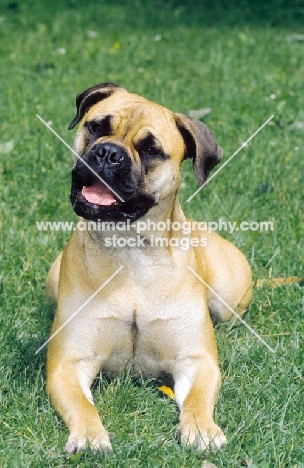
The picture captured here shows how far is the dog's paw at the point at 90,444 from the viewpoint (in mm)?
3125

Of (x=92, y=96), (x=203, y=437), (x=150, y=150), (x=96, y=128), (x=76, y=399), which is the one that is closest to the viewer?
(x=203, y=437)

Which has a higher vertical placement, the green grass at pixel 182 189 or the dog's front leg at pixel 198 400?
the dog's front leg at pixel 198 400

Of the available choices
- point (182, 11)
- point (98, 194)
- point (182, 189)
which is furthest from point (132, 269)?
point (182, 11)

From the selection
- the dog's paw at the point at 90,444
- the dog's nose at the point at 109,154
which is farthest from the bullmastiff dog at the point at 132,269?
the dog's paw at the point at 90,444

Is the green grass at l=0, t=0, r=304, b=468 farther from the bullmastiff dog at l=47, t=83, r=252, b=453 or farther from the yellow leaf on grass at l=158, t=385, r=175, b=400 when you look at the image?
the bullmastiff dog at l=47, t=83, r=252, b=453

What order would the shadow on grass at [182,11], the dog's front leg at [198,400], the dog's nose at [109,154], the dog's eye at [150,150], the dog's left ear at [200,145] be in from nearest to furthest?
the dog's front leg at [198,400], the dog's nose at [109,154], the dog's eye at [150,150], the dog's left ear at [200,145], the shadow on grass at [182,11]

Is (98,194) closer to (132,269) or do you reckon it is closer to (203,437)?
(132,269)

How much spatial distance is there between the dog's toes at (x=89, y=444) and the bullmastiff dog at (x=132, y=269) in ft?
0.86

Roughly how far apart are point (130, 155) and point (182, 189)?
2.21 m

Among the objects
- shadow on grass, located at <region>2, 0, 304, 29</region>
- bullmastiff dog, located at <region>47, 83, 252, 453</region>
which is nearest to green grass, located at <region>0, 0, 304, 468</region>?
shadow on grass, located at <region>2, 0, 304, 29</region>

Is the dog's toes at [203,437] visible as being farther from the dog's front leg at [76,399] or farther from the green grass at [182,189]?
the dog's front leg at [76,399]

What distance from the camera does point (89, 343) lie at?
3.68 metres

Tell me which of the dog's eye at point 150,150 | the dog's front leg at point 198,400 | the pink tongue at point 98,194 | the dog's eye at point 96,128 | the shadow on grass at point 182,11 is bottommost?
the shadow on grass at point 182,11

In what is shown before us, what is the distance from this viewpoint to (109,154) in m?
3.47
